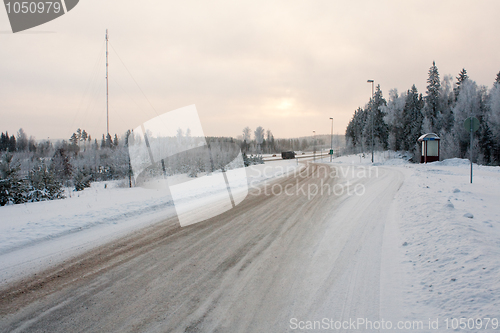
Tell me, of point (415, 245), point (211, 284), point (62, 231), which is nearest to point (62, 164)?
point (62, 231)

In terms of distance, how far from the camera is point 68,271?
4.39 metres

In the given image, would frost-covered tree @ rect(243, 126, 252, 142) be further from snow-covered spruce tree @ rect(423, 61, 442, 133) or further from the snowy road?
the snowy road

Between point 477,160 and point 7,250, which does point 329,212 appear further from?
point 477,160

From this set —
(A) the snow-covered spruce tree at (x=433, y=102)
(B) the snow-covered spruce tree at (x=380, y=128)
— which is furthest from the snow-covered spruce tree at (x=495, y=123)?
(B) the snow-covered spruce tree at (x=380, y=128)

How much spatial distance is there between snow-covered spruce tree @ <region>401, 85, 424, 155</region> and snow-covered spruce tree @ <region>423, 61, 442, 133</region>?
1981mm

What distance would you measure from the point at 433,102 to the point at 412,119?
517cm

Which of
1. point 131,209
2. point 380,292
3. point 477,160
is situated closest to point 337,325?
point 380,292

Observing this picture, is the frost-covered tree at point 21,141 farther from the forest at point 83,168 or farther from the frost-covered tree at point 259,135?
the frost-covered tree at point 259,135

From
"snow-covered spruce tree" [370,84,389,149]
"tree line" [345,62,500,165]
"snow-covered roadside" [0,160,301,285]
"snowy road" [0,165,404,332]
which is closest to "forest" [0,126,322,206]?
"snow-covered roadside" [0,160,301,285]

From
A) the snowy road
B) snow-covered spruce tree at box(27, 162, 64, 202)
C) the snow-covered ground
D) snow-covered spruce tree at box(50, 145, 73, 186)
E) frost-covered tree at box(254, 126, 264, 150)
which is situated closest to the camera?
the snowy road

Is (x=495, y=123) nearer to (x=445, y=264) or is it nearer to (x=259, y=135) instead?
(x=445, y=264)

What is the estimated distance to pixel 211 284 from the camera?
3.90m

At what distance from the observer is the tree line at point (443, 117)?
41375mm

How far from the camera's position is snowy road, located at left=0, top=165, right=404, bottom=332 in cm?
311
